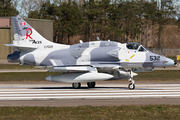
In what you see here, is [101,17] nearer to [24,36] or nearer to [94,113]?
[24,36]

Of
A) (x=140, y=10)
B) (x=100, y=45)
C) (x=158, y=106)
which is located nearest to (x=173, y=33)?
(x=140, y=10)

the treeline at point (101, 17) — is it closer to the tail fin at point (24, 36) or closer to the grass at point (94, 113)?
the tail fin at point (24, 36)

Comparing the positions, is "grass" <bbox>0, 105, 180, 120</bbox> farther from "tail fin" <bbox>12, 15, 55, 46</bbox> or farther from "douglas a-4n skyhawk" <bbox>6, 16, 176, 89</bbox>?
"tail fin" <bbox>12, 15, 55, 46</bbox>

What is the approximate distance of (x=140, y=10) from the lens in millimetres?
83500

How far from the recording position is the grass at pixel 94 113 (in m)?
9.09

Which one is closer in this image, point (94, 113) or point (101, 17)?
point (94, 113)

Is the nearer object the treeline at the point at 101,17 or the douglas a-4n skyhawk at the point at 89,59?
the douglas a-4n skyhawk at the point at 89,59

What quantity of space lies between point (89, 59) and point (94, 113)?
8.18m

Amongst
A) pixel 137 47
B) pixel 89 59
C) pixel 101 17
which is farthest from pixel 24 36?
pixel 101 17

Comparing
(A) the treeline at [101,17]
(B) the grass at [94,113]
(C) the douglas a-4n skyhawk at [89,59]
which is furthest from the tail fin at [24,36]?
(A) the treeline at [101,17]

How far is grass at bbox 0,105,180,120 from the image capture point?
29.8 ft

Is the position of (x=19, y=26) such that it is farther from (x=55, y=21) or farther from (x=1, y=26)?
(x=55, y=21)

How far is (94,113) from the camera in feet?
31.9

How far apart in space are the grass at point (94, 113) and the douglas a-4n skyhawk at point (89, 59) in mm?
5970
